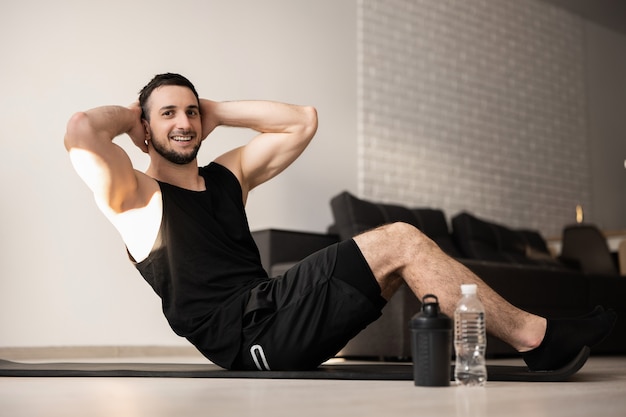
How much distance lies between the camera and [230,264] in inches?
104

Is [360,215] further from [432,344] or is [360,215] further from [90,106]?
[432,344]

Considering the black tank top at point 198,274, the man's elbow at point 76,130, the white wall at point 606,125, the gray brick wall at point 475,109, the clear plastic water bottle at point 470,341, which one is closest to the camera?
the clear plastic water bottle at point 470,341

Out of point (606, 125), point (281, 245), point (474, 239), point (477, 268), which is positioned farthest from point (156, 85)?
point (606, 125)

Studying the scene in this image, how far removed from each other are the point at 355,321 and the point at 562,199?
531cm

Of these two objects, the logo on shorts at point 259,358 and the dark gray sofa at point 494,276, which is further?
the dark gray sofa at point 494,276

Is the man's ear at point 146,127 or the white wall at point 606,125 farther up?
the white wall at point 606,125

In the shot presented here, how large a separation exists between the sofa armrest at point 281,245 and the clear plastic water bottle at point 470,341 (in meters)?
2.43

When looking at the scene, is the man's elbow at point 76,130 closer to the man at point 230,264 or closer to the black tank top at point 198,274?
the man at point 230,264

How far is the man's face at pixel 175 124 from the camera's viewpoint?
274cm

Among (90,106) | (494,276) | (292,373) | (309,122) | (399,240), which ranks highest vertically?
(90,106)

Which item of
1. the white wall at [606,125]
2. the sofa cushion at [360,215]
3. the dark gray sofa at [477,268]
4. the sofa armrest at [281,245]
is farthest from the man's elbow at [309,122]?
the white wall at [606,125]

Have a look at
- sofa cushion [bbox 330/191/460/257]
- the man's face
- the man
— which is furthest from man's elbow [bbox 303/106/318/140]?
sofa cushion [bbox 330/191/460/257]

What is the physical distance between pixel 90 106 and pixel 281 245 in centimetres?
130

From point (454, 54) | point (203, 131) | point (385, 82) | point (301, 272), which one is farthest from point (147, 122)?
point (454, 54)
